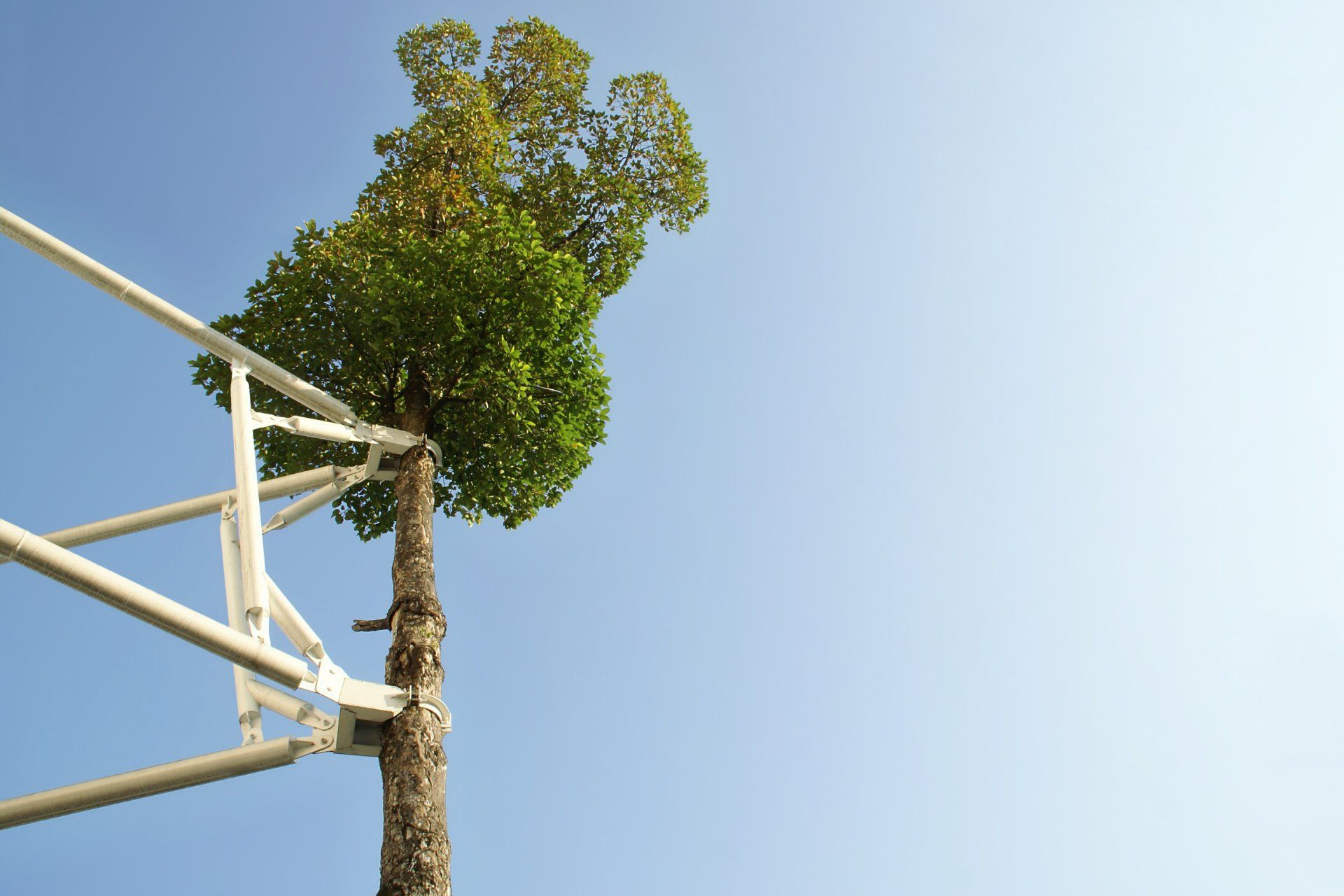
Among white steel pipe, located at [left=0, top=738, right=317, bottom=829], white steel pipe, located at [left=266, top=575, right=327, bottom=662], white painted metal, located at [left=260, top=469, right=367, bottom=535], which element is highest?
white painted metal, located at [left=260, top=469, right=367, bottom=535]

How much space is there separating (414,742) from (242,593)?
1.88 m

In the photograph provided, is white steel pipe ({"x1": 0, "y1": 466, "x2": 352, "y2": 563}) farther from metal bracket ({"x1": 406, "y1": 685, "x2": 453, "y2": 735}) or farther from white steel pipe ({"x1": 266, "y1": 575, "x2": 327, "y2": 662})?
metal bracket ({"x1": 406, "y1": 685, "x2": 453, "y2": 735})

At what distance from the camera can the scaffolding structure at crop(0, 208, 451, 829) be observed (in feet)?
18.0

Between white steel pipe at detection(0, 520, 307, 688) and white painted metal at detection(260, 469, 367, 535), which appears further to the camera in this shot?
white painted metal at detection(260, 469, 367, 535)

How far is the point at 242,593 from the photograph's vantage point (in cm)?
729

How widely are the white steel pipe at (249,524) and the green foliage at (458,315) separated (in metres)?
2.56

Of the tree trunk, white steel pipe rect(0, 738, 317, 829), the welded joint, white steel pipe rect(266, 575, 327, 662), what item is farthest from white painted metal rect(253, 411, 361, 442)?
white steel pipe rect(0, 738, 317, 829)

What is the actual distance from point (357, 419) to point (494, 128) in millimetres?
5564

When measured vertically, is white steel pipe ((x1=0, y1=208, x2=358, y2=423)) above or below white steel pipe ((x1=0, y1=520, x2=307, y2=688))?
above

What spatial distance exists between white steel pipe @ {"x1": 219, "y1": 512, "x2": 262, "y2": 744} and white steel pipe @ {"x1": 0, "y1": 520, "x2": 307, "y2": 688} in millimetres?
732

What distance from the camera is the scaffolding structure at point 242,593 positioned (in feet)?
18.0

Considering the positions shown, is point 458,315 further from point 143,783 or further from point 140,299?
point 143,783

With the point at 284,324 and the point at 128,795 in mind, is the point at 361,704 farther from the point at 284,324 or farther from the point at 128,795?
the point at 284,324

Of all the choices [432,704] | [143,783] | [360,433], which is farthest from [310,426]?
[143,783]
